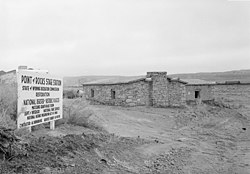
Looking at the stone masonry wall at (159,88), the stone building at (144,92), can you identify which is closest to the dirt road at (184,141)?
the stone building at (144,92)

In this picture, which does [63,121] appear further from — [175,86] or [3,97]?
[175,86]

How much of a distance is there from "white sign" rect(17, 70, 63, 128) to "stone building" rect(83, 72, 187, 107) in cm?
1242

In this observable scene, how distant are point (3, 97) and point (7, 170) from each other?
141 inches

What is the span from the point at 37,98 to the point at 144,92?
14649 millimetres

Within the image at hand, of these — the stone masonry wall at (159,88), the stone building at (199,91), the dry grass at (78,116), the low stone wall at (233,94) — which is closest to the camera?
the dry grass at (78,116)

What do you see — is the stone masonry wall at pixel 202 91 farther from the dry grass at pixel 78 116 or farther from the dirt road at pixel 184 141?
the dry grass at pixel 78 116

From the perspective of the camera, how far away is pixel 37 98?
25.6 feet

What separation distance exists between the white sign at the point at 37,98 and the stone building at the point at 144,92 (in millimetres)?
12422

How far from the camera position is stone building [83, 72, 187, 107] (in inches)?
848

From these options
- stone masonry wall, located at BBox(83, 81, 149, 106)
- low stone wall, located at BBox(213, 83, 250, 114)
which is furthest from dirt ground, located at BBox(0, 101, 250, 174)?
low stone wall, located at BBox(213, 83, 250, 114)

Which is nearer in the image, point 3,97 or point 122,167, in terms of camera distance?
point 122,167

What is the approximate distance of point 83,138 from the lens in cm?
811

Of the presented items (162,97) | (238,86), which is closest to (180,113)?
(162,97)

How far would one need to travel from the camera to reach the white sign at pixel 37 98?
A: 7.06m
